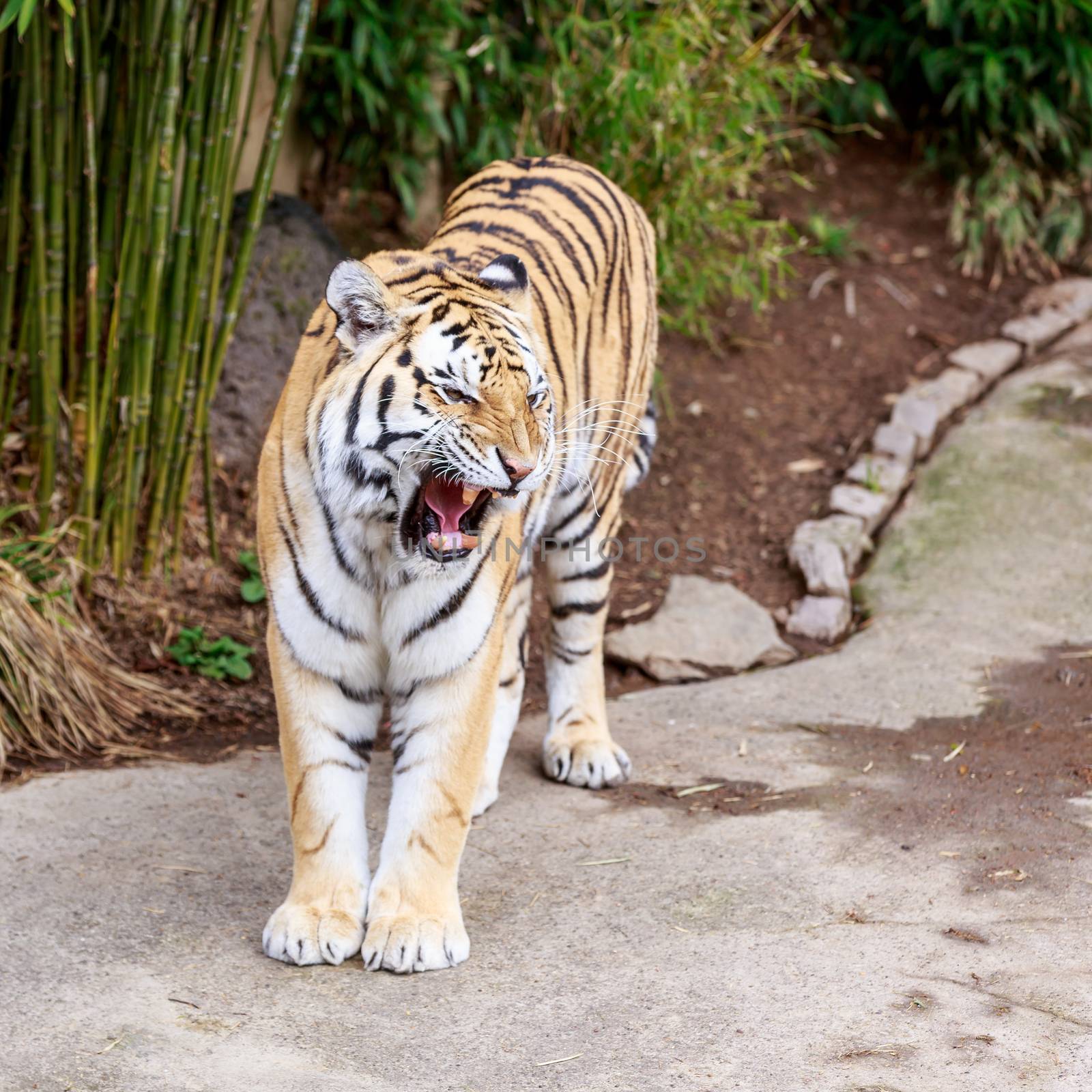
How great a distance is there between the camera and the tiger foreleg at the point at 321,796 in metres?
2.65

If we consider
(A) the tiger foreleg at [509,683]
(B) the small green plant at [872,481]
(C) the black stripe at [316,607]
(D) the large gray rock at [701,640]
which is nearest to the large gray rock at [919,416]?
(B) the small green plant at [872,481]

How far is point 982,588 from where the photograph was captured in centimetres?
461

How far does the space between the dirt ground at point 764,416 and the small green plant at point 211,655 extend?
0.13 feet

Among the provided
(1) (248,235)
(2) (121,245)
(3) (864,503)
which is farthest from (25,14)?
(3) (864,503)

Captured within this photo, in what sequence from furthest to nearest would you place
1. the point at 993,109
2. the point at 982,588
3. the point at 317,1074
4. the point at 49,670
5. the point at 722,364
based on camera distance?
1. the point at 993,109
2. the point at 722,364
3. the point at 982,588
4. the point at 49,670
5. the point at 317,1074

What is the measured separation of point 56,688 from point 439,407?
69.2 inches

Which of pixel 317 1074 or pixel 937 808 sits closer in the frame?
pixel 317 1074

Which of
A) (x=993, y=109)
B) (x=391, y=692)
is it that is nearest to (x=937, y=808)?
(x=391, y=692)

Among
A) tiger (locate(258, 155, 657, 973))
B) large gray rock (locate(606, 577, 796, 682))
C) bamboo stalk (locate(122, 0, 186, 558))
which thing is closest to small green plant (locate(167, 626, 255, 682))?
bamboo stalk (locate(122, 0, 186, 558))

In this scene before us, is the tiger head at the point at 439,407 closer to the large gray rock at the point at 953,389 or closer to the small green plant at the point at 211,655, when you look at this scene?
the small green plant at the point at 211,655

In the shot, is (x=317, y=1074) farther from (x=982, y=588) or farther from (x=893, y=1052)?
(x=982, y=588)

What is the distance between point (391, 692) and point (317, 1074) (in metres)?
0.74

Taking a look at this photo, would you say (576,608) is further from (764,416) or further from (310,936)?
(764,416)

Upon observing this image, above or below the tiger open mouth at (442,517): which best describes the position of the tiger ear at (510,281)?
above
